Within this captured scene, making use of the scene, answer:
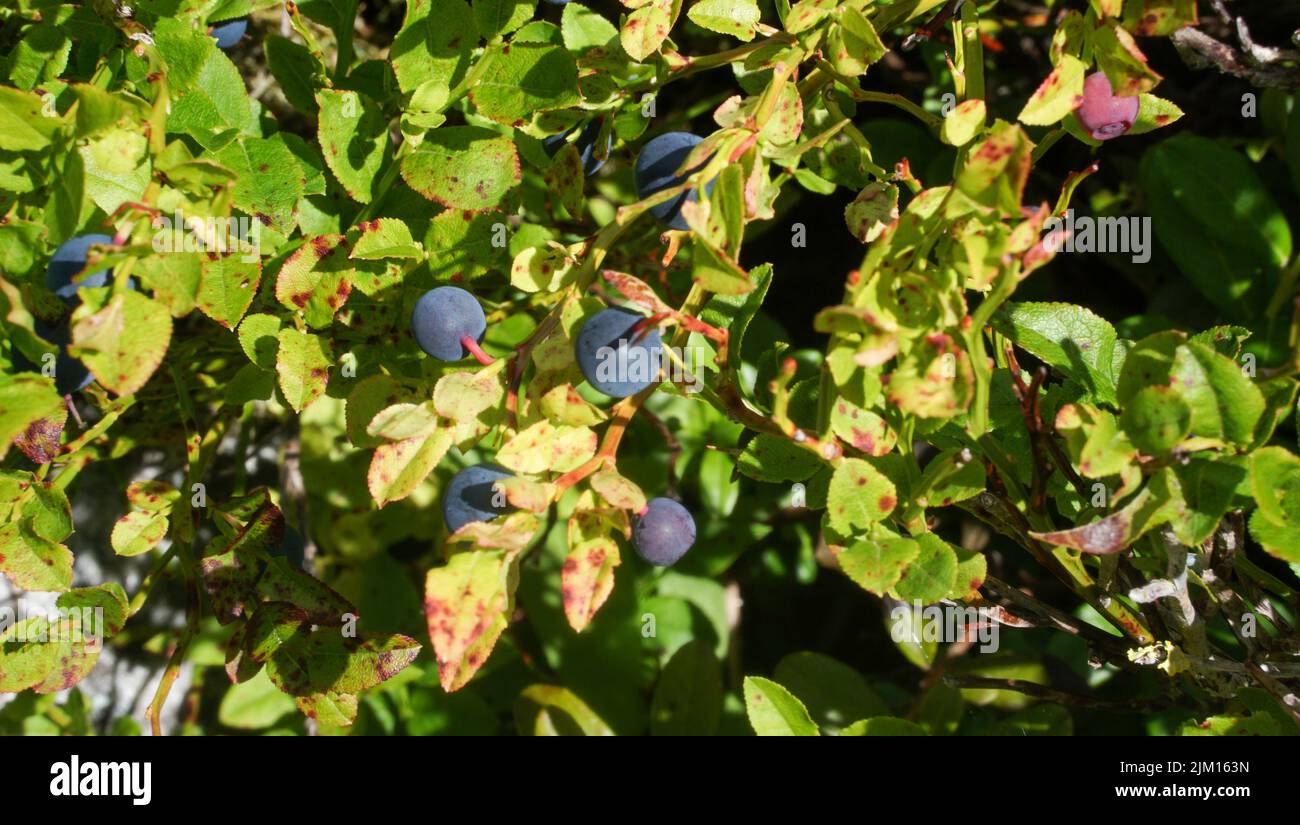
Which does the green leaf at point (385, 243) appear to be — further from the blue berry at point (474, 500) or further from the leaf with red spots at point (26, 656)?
the leaf with red spots at point (26, 656)

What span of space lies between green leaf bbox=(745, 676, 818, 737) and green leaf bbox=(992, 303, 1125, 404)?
1.19 feet

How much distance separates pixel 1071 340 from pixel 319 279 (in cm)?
61

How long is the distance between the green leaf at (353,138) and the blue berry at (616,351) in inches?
12.3

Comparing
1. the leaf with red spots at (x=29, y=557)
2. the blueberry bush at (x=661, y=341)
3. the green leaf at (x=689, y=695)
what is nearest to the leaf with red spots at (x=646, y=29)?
the blueberry bush at (x=661, y=341)

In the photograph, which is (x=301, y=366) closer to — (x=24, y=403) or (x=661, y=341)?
(x=24, y=403)

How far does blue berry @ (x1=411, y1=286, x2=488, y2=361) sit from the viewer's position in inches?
31.1

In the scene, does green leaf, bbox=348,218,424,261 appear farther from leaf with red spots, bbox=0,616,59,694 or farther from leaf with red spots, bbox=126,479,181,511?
leaf with red spots, bbox=0,616,59,694

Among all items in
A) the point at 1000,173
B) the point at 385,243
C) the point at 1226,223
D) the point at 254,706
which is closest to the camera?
the point at 1000,173

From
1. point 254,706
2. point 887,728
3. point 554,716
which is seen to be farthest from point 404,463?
point 254,706

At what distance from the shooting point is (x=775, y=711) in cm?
95

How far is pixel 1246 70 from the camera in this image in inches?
39.9

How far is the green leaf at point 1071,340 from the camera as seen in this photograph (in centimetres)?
88

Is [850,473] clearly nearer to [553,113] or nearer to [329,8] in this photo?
[553,113]
